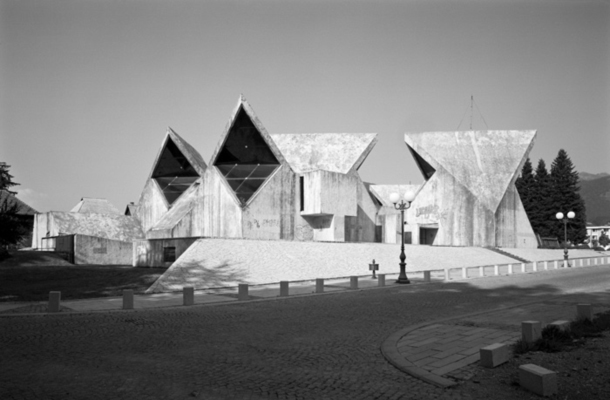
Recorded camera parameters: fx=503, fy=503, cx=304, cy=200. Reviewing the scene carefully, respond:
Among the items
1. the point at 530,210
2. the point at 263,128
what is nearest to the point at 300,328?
the point at 263,128

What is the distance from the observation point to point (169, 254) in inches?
1104

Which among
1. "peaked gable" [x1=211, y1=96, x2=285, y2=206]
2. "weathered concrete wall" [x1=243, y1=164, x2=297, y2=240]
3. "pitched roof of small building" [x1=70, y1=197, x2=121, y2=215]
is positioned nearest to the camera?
"weathered concrete wall" [x1=243, y1=164, x2=297, y2=240]

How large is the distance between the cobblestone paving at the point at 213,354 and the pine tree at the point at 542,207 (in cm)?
5819

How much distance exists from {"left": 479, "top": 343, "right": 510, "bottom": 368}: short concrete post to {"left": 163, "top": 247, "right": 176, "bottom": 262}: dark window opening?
23318 millimetres

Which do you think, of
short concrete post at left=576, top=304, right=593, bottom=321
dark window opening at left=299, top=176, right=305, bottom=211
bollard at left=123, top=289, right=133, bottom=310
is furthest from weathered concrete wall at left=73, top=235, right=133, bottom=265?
short concrete post at left=576, top=304, right=593, bottom=321

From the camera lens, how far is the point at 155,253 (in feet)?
94.5

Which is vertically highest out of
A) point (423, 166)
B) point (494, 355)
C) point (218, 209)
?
point (423, 166)

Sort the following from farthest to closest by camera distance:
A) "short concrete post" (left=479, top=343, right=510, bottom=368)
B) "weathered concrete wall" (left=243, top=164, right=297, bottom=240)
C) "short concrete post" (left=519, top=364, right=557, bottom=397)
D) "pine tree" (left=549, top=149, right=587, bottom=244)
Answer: "pine tree" (left=549, top=149, right=587, bottom=244)
"weathered concrete wall" (left=243, top=164, right=297, bottom=240)
"short concrete post" (left=479, top=343, right=510, bottom=368)
"short concrete post" (left=519, top=364, right=557, bottom=397)

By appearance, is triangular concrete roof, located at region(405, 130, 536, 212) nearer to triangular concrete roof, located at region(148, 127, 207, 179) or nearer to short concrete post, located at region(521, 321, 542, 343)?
triangular concrete roof, located at region(148, 127, 207, 179)

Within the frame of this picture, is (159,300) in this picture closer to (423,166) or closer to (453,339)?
(453,339)

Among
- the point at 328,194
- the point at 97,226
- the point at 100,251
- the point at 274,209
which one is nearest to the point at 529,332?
the point at 274,209

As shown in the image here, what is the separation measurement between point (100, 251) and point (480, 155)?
34151 mm

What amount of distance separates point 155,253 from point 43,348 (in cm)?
2146

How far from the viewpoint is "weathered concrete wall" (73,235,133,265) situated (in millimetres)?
35625
